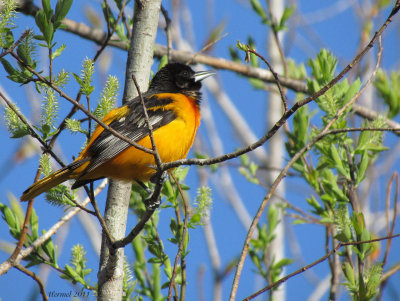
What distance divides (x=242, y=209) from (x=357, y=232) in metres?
5.03

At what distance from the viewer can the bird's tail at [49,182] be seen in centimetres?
323

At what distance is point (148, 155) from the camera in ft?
12.2

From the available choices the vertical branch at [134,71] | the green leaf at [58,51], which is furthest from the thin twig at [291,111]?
the vertical branch at [134,71]

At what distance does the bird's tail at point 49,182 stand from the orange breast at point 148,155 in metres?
0.20

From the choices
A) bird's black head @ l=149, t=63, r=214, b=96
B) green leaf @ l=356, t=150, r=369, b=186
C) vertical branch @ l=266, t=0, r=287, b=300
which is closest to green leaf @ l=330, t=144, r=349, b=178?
green leaf @ l=356, t=150, r=369, b=186

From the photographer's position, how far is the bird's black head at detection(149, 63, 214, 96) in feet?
15.6

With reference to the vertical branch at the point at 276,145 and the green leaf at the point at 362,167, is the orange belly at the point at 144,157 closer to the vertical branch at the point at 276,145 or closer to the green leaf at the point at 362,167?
the green leaf at the point at 362,167

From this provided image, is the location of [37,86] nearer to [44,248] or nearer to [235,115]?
[44,248]

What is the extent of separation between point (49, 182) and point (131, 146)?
2.24 ft

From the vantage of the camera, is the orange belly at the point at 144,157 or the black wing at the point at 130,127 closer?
the black wing at the point at 130,127

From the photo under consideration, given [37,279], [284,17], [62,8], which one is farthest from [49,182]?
[284,17]

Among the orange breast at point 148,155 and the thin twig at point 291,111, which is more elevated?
the orange breast at point 148,155

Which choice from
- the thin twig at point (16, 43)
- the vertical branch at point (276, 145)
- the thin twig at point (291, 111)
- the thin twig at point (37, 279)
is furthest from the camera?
the vertical branch at point (276, 145)

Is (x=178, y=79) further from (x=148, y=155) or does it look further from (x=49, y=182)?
(x=49, y=182)
